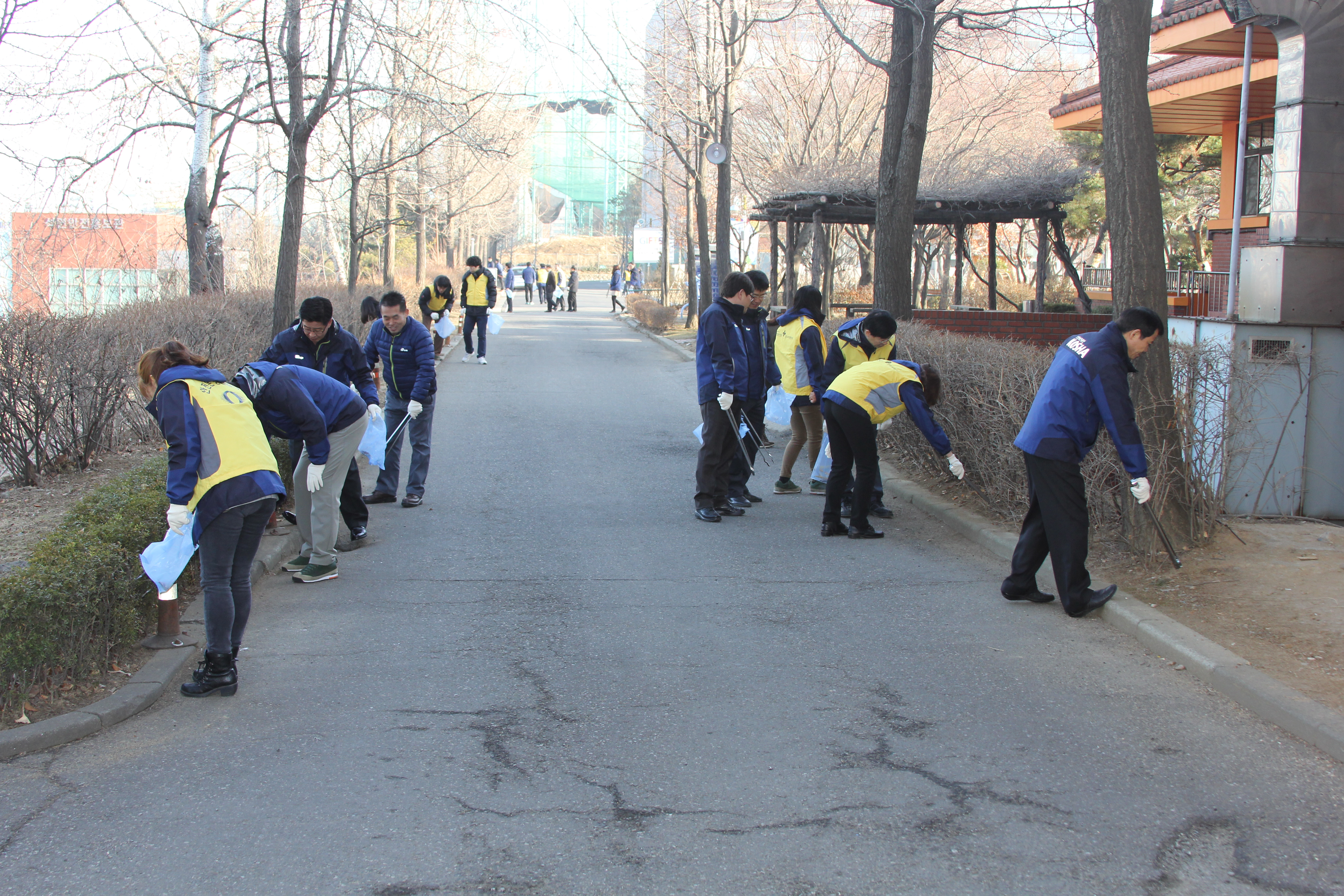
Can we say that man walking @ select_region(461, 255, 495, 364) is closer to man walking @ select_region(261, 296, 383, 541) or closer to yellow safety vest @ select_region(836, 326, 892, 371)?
man walking @ select_region(261, 296, 383, 541)

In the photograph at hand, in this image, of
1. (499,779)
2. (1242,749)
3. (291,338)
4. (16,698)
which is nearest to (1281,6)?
(1242,749)

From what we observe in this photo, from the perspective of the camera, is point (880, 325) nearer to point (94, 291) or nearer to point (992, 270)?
point (992, 270)

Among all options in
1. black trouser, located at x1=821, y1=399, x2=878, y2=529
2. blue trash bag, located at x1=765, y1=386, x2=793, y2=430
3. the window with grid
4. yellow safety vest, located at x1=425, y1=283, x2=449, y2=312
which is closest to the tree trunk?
black trouser, located at x1=821, y1=399, x2=878, y2=529

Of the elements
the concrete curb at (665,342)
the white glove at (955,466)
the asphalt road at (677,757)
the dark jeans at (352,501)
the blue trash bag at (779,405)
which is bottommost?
the asphalt road at (677,757)

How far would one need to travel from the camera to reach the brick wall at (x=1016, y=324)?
56.7 feet

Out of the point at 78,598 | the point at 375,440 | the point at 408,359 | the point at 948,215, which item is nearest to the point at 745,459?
the point at 408,359

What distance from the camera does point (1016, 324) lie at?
17.7m

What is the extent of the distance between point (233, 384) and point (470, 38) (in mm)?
14029

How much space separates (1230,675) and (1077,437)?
1.41 metres

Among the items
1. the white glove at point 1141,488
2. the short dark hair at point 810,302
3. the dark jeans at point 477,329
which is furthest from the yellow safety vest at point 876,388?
the dark jeans at point 477,329

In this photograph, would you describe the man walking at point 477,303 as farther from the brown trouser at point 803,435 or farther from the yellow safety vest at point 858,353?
the yellow safety vest at point 858,353

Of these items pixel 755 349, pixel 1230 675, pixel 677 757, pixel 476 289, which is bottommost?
pixel 677 757

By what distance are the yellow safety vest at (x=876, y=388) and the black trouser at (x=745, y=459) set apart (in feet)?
4.22

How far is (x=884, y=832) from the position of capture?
3.60 metres
